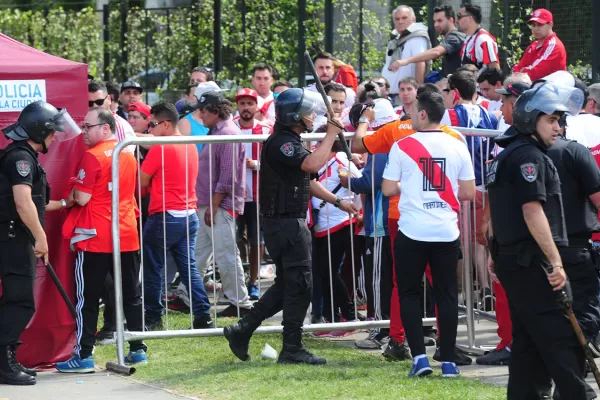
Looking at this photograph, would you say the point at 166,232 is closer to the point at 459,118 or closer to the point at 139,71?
the point at 459,118

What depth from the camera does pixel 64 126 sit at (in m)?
7.73

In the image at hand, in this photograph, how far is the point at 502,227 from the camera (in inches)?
230

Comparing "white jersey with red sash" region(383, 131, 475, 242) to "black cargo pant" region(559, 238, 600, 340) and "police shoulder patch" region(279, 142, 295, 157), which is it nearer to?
"police shoulder patch" region(279, 142, 295, 157)

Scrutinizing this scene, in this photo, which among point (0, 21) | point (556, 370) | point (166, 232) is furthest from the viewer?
point (0, 21)

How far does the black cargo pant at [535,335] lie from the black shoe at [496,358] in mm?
1987

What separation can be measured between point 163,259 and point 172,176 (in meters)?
0.71

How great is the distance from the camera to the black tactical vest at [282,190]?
7.57 metres

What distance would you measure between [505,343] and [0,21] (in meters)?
16.7

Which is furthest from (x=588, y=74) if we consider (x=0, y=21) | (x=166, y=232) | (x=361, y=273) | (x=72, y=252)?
(x=0, y=21)

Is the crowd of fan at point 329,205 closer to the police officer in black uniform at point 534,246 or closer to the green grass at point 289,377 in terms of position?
the green grass at point 289,377

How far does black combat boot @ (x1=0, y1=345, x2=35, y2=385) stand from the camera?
7.53 metres

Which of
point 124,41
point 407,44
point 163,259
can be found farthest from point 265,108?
point 124,41

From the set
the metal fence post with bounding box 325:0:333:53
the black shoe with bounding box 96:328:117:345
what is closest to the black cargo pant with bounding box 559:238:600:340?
the black shoe with bounding box 96:328:117:345

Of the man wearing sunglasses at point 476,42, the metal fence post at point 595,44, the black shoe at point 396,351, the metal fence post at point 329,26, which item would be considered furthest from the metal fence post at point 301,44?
the black shoe at point 396,351
